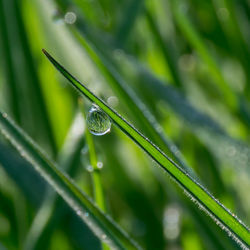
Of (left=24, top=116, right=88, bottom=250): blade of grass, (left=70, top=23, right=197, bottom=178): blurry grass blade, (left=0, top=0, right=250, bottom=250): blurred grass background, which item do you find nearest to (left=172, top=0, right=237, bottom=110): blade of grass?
(left=0, top=0, right=250, bottom=250): blurred grass background

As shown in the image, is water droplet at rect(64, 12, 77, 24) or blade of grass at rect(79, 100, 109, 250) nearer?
blade of grass at rect(79, 100, 109, 250)

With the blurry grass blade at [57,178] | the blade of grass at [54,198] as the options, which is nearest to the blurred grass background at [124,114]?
the blade of grass at [54,198]

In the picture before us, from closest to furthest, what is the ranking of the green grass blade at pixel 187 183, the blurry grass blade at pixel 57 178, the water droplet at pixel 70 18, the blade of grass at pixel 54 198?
the green grass blade at pixel 187 183 < the blurry grass blade at pixel 57 178 < the blade of grass at pixel 54 198 < the water droplet at pixel 70 18

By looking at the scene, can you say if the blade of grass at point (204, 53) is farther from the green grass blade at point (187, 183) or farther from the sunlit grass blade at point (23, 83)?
the green grass blade at point (187, 183)

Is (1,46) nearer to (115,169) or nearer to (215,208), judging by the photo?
(115,169)

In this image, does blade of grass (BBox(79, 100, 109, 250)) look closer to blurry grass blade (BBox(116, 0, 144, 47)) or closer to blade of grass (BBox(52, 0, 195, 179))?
blade of grass (BBox(52, 0, 195, 179))

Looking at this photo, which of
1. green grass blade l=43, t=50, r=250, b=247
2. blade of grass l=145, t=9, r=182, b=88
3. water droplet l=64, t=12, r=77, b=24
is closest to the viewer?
green grass blade l=43, t=50, r=250, b=247

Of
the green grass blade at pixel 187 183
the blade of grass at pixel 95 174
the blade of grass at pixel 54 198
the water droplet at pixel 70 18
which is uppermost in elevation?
the water droplet at pixel 70 18
